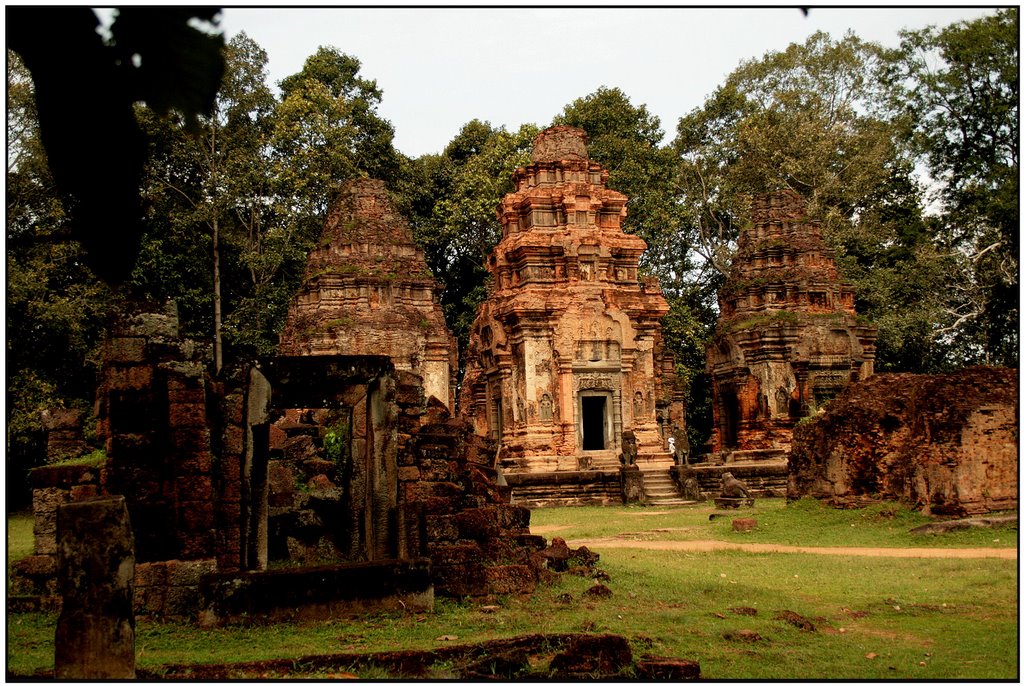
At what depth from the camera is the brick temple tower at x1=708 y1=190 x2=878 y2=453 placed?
27.8 metres

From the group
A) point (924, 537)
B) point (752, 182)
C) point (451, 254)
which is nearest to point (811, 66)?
point (752, 182)

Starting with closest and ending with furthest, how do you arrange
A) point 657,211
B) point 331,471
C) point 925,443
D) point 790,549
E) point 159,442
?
point 159,442 < point 331,471 < point 790,549 < point 925,443 < point 657,211

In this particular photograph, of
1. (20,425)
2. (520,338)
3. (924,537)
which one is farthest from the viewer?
(520,338)

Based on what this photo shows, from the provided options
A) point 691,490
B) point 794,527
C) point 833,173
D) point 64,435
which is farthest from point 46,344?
point 833,173

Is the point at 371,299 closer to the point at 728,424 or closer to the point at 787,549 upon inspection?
the point at 728,424

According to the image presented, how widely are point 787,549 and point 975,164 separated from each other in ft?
59.0

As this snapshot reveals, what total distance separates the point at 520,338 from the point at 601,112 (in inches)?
682

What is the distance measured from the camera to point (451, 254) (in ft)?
132

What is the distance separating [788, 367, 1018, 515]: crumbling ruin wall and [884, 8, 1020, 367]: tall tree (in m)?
11.2

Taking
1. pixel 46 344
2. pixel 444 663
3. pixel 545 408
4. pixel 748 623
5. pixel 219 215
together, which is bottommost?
pixel 748 623


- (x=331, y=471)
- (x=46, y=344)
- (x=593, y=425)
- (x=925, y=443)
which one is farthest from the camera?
(x=593, y=425)

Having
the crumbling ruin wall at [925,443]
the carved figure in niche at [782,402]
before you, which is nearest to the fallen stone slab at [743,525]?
the crumbling ruin wall at [925,443]

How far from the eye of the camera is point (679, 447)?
30953 millimetres

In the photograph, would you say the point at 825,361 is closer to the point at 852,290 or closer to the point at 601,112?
the point at 852,290
